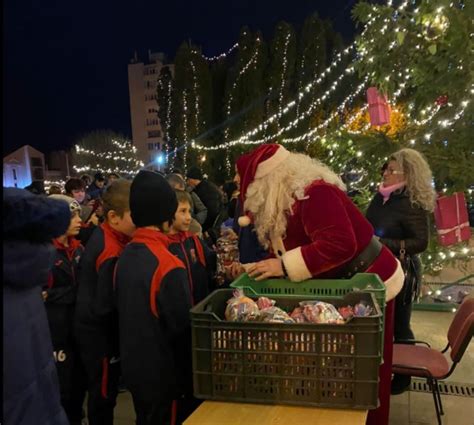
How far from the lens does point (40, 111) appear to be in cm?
4284

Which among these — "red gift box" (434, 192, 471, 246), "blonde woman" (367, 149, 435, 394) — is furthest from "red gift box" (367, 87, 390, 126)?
"blonde woman" (367, 149, 435, 394)

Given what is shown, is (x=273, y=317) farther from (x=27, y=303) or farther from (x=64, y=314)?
(x=64, y=314)

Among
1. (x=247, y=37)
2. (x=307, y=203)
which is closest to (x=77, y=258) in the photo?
(x=307, y=203)

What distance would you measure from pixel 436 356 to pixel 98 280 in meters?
2.03

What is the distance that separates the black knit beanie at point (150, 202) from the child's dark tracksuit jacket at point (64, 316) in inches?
33.3

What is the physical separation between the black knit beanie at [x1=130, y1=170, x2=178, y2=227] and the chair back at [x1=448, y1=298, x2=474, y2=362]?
1694 mm

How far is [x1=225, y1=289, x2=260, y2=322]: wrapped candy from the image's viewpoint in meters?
1.55

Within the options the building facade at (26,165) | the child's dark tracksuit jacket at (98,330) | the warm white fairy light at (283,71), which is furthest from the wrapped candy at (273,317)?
the building facade at (26,165)

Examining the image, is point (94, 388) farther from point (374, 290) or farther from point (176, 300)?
point (374, 290)

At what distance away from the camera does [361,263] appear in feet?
6.72

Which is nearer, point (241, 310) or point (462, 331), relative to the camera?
point (241, 310)

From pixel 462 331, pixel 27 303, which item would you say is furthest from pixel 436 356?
pixel 27 303

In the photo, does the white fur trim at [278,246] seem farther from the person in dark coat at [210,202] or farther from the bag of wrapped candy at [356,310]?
the person in dark coat at [210,202]

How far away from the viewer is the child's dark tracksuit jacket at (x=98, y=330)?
2.36 m
